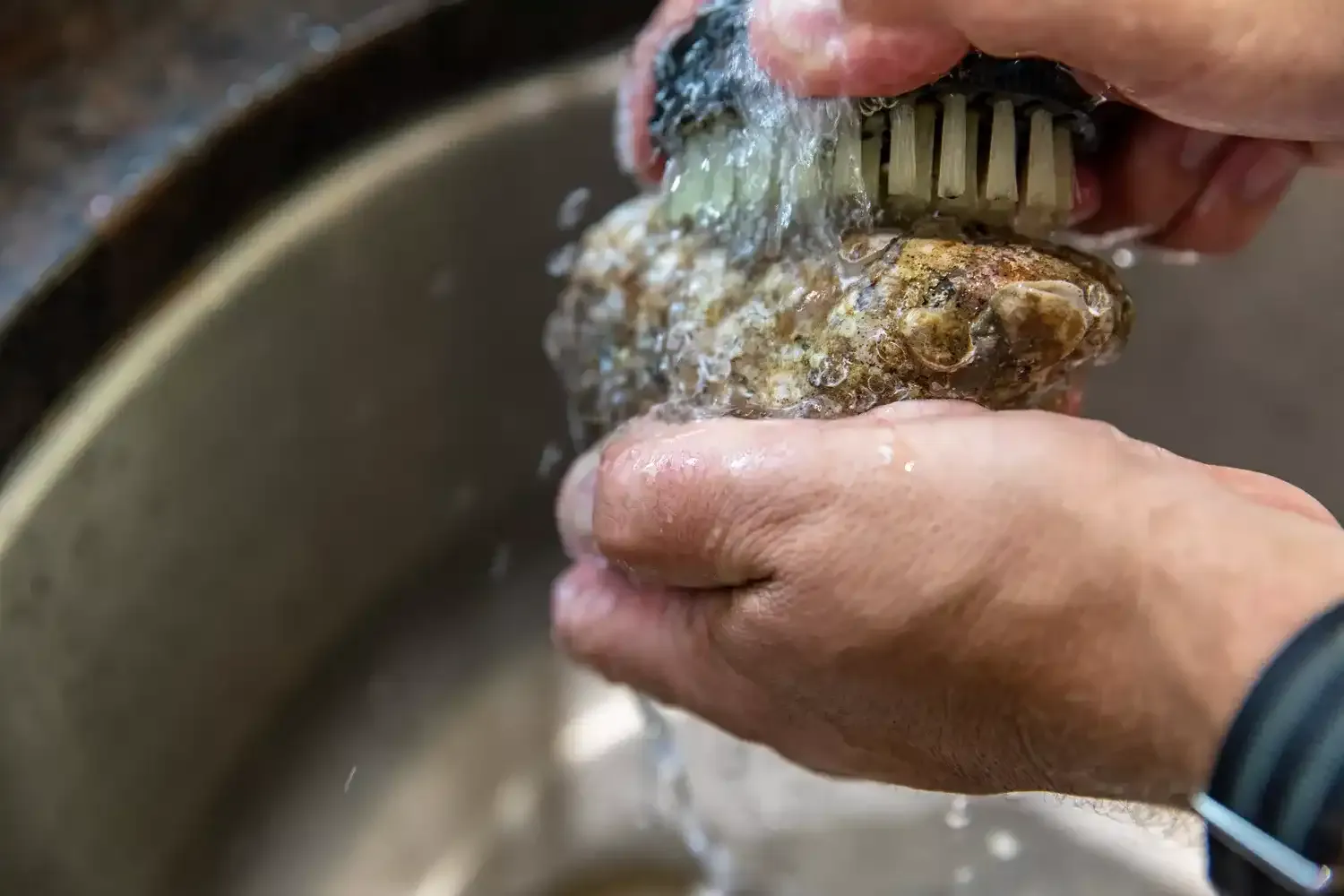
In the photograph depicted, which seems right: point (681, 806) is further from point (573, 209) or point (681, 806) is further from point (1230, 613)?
point (1230, 613)

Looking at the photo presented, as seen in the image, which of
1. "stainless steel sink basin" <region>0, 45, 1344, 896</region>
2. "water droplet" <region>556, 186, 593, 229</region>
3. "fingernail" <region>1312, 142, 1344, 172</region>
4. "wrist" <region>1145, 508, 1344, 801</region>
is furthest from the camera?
"water droplet" <region>556, 186, 593, 229</region>

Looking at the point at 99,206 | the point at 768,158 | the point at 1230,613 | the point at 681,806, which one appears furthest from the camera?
the point at 681,806

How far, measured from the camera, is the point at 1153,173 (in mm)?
462

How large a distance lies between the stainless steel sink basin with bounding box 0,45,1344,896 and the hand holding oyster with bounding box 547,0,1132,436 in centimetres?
25

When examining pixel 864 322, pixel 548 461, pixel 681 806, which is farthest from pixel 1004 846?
pixel 864 322

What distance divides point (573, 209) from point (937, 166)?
35 centimetres

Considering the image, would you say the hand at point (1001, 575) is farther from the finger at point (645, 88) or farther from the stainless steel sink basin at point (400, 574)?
the stainless steel sink basin at point (400, 574)

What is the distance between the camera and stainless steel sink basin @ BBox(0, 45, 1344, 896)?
21.6 inches

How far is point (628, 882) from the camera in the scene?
74cm

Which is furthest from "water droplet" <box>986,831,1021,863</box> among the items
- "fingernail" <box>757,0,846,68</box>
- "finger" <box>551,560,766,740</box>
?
"fingernail" <box>757,0,846,68</box>

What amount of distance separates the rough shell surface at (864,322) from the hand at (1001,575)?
0.07 ft

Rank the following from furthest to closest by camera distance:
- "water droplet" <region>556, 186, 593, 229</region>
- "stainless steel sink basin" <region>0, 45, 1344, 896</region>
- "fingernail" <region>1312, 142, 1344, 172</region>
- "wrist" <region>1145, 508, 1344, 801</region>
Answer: "water droplet" <region>556, 186, 593, 229</region>, "stainless steel sink basin" <region>0, 45, 1344, 896</region>, "fingernail" <region>1312, 142, 1344, 172</region>, "wrist" <region>1145, 508, 1344, 801</region>

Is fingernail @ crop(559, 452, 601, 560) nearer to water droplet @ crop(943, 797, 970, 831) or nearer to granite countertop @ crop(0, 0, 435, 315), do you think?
granite countertop @ crop(0, 0, 435, 315)

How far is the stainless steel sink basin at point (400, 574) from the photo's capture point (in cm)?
55
